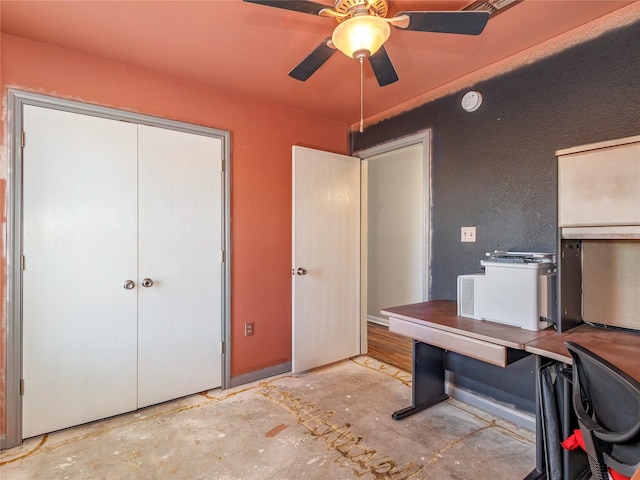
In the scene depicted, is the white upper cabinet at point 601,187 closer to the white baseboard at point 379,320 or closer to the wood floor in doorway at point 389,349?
the wood floor in doorway at point 389,349

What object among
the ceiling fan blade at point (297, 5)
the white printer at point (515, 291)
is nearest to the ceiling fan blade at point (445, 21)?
the ceiling fan blade at point (297, 5)

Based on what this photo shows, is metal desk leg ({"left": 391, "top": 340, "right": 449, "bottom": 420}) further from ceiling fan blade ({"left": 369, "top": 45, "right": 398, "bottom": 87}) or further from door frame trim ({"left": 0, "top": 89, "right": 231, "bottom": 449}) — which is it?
door frame trim ({"left": 0, "top": 89, "right": 231, "bottom": 449})

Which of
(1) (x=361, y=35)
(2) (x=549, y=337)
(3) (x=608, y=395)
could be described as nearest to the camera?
(3) (x=608, y=395)

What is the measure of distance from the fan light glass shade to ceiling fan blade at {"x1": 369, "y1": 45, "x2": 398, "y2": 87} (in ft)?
0.44

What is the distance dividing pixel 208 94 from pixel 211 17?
877mm

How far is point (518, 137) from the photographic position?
2.19m

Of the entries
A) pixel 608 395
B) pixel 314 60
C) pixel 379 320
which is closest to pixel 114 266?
pixel 314 60

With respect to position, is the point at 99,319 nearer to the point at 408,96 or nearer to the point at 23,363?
the point at 23,363

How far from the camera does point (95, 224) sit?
2.17 metres

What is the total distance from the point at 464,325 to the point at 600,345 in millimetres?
600

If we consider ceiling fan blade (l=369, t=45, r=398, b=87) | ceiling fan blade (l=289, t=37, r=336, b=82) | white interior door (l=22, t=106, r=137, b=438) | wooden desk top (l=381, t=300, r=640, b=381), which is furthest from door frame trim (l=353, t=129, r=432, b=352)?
white interior door (l=22, t=106, r=137, b=438)

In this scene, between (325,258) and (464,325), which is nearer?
(464,325)

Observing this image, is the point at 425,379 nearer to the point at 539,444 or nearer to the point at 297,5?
the point at 539,444

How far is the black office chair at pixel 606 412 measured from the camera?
98cm
